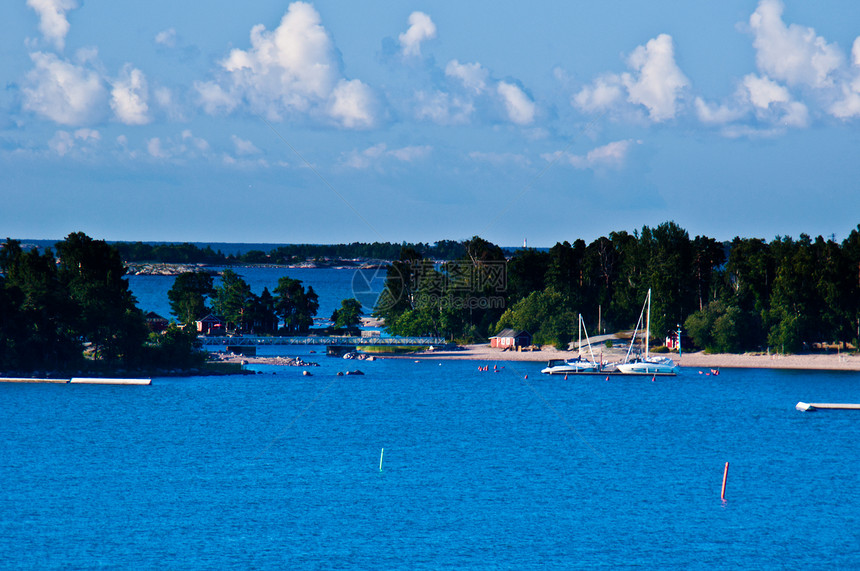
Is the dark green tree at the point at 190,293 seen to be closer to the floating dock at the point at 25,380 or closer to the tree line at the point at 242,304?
the tree line at the point at 242,304

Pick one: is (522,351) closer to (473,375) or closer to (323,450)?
(473,375)

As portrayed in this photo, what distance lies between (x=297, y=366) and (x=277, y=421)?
166ft

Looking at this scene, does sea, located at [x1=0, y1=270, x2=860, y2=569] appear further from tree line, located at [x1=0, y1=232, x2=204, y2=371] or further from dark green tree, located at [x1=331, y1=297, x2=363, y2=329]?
dark green tree, located at [x1=331, y1=297, x2=363, y2=329]

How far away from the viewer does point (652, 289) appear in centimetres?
14975

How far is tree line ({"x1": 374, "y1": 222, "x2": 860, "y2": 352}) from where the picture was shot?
454 feet

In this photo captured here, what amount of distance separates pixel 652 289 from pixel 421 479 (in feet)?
286

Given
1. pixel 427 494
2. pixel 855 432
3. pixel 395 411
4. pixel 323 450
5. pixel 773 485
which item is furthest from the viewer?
pixel 395 411

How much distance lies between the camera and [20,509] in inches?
2372

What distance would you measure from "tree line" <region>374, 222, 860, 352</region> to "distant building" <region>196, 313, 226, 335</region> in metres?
29.8

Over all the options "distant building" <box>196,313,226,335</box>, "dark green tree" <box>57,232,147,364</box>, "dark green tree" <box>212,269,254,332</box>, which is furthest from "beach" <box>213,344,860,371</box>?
"dark green tree" <box>57,232,147,364</box>

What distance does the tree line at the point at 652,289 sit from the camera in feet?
454

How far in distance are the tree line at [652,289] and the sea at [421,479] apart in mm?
19654

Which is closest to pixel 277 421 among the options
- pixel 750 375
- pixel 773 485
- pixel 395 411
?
pixel 395 411

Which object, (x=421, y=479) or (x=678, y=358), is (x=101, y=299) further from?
(x=678, y=358)
